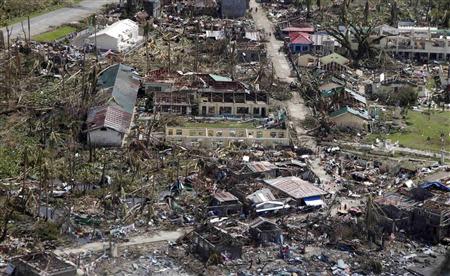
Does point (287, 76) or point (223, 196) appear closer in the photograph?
point (223, 196)

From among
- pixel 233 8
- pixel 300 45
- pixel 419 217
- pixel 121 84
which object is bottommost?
pixel 419 217

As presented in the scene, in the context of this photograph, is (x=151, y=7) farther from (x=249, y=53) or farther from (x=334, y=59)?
(x=334, y=59)

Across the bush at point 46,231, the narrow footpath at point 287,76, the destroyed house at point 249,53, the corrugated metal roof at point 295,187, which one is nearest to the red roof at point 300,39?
the narrow footpath at point 287,76

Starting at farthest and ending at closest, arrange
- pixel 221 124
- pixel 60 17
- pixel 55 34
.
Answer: pixel 60 17, pixel 55 34, pixel 221 124

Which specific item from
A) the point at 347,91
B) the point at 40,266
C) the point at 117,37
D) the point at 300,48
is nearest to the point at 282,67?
the point at 300,48

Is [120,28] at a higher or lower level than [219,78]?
higher

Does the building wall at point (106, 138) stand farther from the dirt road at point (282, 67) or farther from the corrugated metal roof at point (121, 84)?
the dirt road at point (282, 67)

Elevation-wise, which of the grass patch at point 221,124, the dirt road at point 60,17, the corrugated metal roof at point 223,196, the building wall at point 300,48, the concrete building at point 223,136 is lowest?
the corrugated metal roof at point 223,196
